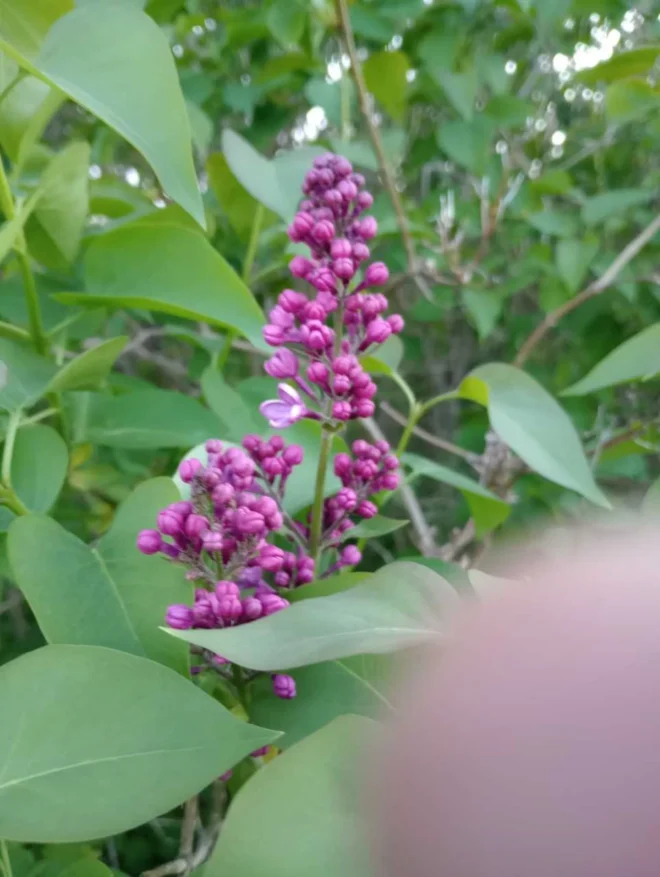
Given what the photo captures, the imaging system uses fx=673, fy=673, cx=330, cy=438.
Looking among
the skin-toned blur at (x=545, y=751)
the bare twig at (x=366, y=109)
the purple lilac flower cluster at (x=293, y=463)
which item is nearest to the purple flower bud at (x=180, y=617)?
the purple lilac flower cluster at (x=293, y=463)

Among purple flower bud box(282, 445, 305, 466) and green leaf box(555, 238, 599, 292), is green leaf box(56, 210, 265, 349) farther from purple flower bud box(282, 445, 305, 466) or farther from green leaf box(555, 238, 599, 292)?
green leaf box(555, 238, 599, 292)

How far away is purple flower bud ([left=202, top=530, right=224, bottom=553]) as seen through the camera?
8.4 inches

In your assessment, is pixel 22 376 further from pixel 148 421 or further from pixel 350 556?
pixel 350 556

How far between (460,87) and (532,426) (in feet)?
1.70

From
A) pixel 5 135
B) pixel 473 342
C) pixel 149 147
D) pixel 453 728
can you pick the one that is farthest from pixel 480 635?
pixel 473 342

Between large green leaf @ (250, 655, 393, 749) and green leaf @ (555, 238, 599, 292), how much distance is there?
59 cm

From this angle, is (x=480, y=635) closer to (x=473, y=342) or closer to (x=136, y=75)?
(x=136, y=75)

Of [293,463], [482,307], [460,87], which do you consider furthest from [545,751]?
[460,87]

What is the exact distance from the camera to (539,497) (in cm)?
74

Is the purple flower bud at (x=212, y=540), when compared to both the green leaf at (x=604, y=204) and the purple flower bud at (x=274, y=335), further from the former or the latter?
the green leaf at (x=604, y=204)

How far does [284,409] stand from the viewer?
258 millimetres

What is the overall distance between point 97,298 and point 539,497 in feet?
1.80

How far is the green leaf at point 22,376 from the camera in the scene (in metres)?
0.31

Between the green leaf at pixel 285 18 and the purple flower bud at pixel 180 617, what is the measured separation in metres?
0.61
